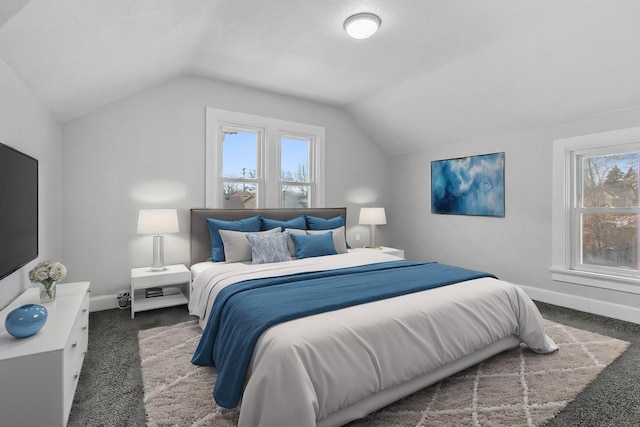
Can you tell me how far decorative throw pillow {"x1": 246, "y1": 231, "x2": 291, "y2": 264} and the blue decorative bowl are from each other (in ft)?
6.09

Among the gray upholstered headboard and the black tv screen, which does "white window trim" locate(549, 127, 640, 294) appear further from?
the black tv screen

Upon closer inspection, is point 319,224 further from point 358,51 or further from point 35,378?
point 35,378

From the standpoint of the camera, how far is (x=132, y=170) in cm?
362

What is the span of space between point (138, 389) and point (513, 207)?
4.27 metres

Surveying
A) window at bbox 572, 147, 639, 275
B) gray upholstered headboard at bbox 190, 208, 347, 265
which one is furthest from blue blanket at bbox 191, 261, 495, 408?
window at bbox 572, 147, 639, 275

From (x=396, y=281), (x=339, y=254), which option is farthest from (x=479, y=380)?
(x=339, y=254)

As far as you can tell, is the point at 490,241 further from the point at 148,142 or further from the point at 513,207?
the point at 148,142

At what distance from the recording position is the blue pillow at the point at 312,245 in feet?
12.0

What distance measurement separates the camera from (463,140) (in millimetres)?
4602

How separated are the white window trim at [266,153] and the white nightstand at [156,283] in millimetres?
992

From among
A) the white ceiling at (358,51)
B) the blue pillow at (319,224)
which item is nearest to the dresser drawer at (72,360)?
the white ceiling at (358,51)

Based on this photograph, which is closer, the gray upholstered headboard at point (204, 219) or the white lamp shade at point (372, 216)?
the gray upholstered headboard at point (204, 219)

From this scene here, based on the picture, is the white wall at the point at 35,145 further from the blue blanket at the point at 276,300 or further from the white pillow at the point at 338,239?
the white pillow at the point at 338,239

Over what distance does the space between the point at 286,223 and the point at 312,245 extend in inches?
21.2
